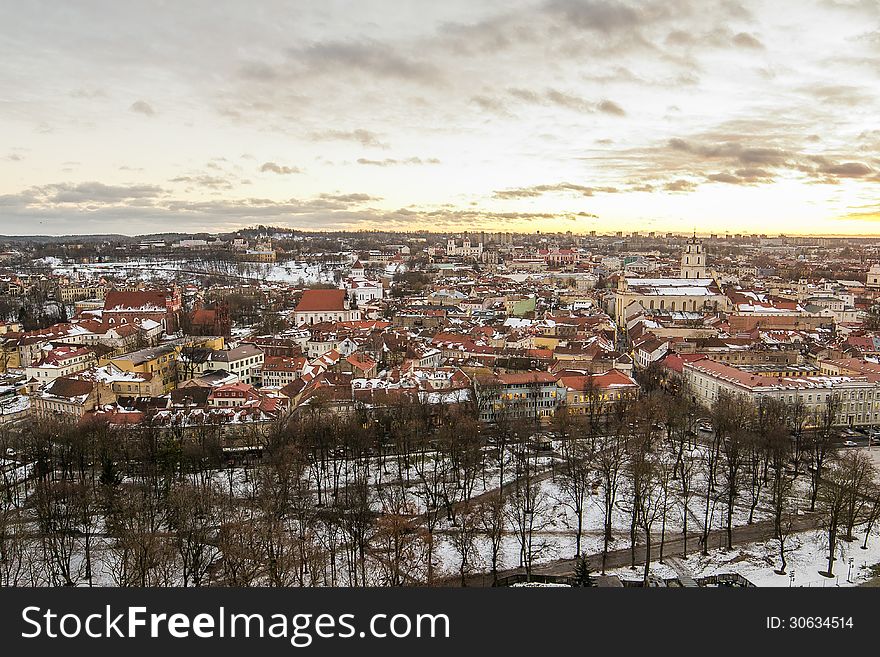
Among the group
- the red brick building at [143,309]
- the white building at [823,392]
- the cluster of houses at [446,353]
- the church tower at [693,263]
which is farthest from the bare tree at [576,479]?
the church tower at [693,263]

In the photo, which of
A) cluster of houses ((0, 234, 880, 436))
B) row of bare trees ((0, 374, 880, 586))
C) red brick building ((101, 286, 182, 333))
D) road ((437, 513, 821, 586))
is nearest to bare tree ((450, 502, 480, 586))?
row of bare trees ((0, 374, 880, 586))

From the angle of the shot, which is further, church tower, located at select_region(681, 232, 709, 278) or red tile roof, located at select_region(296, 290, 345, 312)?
church tower, located at select_region(681, 232, 709, 278)

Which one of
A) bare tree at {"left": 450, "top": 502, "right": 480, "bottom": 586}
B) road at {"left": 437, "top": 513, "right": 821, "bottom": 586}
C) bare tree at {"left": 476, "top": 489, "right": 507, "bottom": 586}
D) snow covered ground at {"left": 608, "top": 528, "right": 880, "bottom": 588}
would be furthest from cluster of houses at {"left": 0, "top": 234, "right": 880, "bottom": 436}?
snow covered ground at {"left": 608, "top": 528, "right": 880, "bottom": 588}

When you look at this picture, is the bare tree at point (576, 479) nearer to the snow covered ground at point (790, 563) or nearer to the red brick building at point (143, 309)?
the snow covered ground at point (790, 563)

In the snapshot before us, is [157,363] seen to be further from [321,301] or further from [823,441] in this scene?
[823,441]

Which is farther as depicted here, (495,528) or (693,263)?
(693,263)

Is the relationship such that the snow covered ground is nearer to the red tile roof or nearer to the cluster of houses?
the cluster of houses

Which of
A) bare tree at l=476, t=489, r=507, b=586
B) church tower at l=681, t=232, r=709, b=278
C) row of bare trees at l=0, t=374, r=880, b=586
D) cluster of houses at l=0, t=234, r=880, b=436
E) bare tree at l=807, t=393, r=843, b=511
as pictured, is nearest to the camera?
row of bare trees at l=0, t=374, r=880, b=586

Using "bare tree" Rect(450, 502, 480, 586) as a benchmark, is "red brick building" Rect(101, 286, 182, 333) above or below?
above

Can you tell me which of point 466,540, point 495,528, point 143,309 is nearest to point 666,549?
point 495,528

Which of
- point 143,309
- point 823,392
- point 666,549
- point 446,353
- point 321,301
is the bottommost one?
point 666,549

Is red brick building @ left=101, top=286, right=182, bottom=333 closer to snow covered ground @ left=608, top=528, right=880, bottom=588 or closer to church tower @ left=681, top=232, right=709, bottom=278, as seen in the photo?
snow covered ground @ left=608, top=528, right=880, bottom=588

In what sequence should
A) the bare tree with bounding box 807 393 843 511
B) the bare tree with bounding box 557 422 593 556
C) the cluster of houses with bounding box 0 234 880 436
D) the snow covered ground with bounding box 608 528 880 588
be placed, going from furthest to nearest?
the cluster of houses with bounding box 0 234 880 436
the bare tree with bounding box 807 393 843 511
the bare tree with bounding box 557 422 593 556
the snow covered ground with bounding box 608 528 880 588

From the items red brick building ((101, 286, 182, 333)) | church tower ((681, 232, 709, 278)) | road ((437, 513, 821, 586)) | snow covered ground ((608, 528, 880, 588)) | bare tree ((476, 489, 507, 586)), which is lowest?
road ((437, 513, 821, 586))
